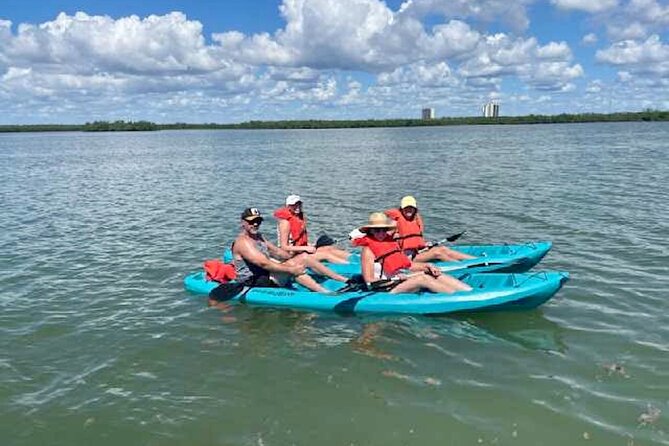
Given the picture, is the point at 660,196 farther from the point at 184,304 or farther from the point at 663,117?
the point at 663,117

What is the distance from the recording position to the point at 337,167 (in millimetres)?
36031

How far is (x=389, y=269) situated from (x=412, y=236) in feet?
6.66

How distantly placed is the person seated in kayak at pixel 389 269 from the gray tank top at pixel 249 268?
5.64ft

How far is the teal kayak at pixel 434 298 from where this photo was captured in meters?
8.92

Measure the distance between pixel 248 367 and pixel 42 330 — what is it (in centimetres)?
362

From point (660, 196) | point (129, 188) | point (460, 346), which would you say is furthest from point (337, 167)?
point (460, 346)

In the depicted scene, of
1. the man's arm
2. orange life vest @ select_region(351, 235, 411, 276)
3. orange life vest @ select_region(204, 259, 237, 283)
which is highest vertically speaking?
orange life vest @ select_region(351, 235, 411, 276)

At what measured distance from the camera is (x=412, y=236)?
1147 centimetres

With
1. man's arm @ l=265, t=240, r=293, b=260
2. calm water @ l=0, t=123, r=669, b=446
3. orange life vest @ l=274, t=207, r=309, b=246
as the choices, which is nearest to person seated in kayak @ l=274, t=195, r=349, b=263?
orange life vest @ l=274, t=207, r=309, b=246

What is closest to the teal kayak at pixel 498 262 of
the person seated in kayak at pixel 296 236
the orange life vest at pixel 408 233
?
the person seated in kayak at pixel 296 236

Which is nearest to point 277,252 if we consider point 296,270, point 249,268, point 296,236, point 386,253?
point 249,268

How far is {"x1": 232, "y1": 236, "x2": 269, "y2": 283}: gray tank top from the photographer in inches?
406

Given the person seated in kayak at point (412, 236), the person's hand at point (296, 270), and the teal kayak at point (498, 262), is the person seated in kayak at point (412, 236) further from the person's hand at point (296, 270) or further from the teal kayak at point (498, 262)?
the person's hand at point (296, 270)

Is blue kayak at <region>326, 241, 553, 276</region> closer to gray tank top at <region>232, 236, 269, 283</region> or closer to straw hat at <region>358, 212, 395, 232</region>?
gray tank top at <region>232, 236, 269, 283</region>
